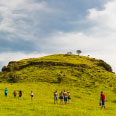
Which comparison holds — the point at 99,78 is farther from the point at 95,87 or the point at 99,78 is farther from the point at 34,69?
the point at 34,69

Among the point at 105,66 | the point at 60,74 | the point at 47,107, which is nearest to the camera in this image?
the point at 47,107

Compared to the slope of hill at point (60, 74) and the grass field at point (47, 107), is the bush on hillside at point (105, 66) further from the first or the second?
the grass field at point (47, 107)

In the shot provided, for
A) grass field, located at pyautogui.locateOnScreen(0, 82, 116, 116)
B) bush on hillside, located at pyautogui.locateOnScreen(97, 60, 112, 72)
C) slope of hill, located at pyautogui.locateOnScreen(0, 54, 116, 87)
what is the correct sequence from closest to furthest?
grass field, located at pyautogui.locateOnScreen(0, 82, 116, 116) → slope of hill, located at pyautogui.locateOnScreen(0, 54, 116, 87) → bush on hillside, located at pyautogui.locateOnScreen(97, 60, 112, 72)

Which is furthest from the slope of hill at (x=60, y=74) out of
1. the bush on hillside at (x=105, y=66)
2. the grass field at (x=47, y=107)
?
the grass field at (x=47, y=107)

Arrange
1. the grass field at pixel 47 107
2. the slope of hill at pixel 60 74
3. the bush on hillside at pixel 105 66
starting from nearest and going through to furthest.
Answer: the grass field at pixel 47 107, the slope of hill at pixel 60 74, the bush on hillside at pixel 105 66

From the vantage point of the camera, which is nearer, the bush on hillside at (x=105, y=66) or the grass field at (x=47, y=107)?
the grass field at (x=47, y=107)

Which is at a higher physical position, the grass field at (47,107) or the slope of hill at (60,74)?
the slope of hill at (60,74)

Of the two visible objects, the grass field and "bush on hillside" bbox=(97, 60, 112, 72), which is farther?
"bush on hillside" bbox=(97, 60, 112, 72)

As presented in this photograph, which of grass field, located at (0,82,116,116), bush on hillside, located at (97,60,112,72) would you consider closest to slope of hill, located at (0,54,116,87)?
bush on hillside, located at (97,60,112,72)

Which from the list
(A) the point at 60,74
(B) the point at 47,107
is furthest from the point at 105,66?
(B) the point at 47,107

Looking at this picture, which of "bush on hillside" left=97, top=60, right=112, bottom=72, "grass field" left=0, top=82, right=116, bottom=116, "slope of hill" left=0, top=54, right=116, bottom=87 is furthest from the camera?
"bush on hillside" left=97, top=60, right=112, bottom=72

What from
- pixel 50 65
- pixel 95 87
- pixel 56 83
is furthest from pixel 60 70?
pixel 95 87

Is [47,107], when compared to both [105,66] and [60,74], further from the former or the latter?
[105,66]

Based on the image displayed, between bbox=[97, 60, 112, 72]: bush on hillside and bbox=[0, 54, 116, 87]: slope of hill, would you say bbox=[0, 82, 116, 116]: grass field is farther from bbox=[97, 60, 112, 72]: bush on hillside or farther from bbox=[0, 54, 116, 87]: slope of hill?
bbox=[97, 60, 112, 72]: bush on hillside
